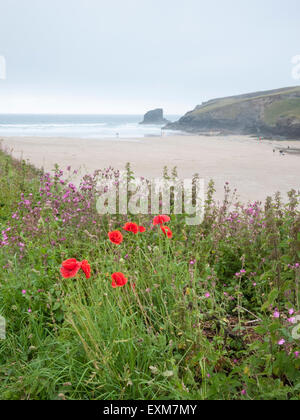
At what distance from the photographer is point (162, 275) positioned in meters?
2.99

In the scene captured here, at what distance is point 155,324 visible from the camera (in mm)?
2654

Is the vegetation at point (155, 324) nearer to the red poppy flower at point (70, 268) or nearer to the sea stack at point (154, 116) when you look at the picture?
the red poppy flower at point (70, 268)

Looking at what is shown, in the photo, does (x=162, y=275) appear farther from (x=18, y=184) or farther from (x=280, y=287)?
(x=18, y=184)

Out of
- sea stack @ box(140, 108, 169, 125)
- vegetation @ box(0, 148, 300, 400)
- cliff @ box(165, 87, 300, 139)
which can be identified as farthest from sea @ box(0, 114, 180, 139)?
vegetation @ box(0, 148, 300, 400)

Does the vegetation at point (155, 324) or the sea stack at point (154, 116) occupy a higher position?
the sea stack at point (154, 116)

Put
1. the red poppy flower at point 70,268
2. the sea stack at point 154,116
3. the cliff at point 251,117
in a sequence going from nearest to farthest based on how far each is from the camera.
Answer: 1. the red poppy flower at point 70,268
2. the cliff at point 251,117
3. the sea stack at point 154,116

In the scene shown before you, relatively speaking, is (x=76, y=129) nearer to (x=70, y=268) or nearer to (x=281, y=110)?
(x=281, y=110)

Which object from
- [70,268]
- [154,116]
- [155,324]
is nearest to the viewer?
[70,268]

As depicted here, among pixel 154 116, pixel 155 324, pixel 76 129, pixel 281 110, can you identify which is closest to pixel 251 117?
pixel 281 110

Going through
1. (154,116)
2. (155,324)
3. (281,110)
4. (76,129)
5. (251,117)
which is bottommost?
(155,324)

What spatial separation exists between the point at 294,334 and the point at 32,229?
304cm

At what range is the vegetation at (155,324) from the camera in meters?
2.03

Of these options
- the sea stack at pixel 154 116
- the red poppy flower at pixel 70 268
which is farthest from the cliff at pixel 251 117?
the red poppy flower at pixel 70 268
